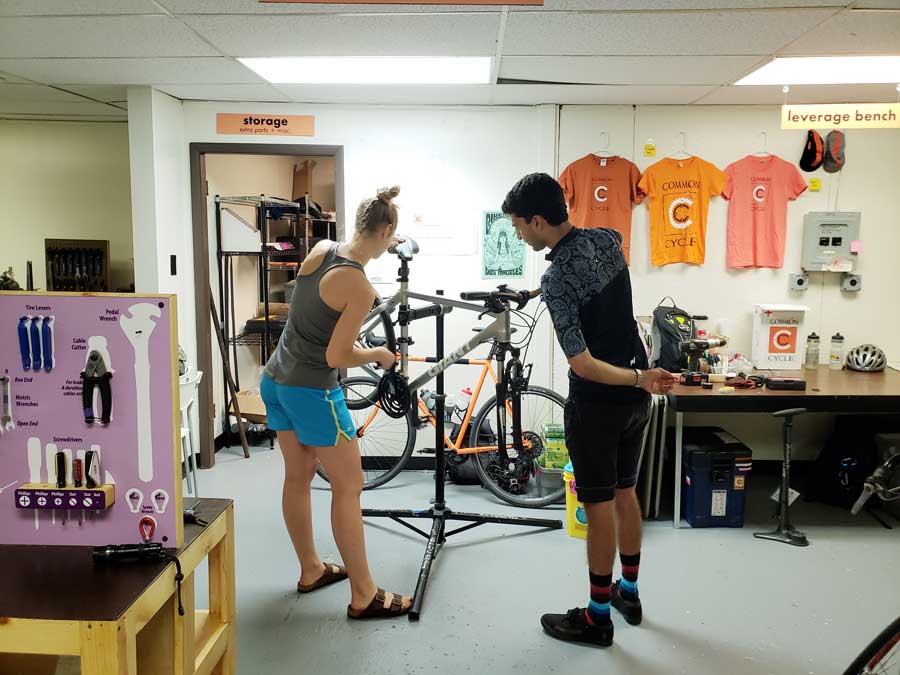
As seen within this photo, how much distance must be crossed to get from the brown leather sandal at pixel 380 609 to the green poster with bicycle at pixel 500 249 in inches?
89.9

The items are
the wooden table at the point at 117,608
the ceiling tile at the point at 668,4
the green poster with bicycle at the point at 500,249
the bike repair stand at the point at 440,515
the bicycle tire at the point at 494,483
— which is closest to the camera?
the wooden table at the point at 117,608

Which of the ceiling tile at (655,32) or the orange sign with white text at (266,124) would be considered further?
the orange sign with white text at (266,124)

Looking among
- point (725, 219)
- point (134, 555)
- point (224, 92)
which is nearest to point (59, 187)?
point (224, 92)

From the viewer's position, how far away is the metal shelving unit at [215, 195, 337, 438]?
187 inches

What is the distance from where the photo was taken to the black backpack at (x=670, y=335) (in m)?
3.75

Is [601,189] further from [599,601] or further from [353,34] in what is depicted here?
[599,601]

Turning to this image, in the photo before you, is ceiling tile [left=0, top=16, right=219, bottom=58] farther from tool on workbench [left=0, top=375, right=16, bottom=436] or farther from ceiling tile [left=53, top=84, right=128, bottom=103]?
tool on workbench [left=0, top=375, right=16, bottom=436]

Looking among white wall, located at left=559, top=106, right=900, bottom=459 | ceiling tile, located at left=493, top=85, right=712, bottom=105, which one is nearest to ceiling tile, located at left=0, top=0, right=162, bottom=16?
ceiling tile, located at left=493, top=85, right=712, bottom=105

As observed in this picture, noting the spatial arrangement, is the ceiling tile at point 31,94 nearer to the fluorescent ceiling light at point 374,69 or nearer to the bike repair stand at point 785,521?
the fluorescent ceiling light at point 374,69

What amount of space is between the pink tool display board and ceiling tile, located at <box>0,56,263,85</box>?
2.35 metres

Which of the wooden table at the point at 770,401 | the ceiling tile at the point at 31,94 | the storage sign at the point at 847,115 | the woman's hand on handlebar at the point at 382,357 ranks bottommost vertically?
the wooden table at the point at 770,401

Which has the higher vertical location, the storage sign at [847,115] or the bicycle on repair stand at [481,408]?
the storage sign at [847,115]

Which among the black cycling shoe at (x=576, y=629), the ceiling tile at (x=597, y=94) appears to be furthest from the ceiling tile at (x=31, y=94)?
the black cycling shoe at (x=576, y=629)

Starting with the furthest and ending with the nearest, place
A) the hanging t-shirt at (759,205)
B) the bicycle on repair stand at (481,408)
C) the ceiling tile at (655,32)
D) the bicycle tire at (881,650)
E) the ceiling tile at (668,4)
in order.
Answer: the hanging t-shirt at (759,205) → the bicycle on repair stand at (481,408) → the ceiling tile at (655,32) → the ceiling tile at (668,4) → the bicycle tire at (881,650)
